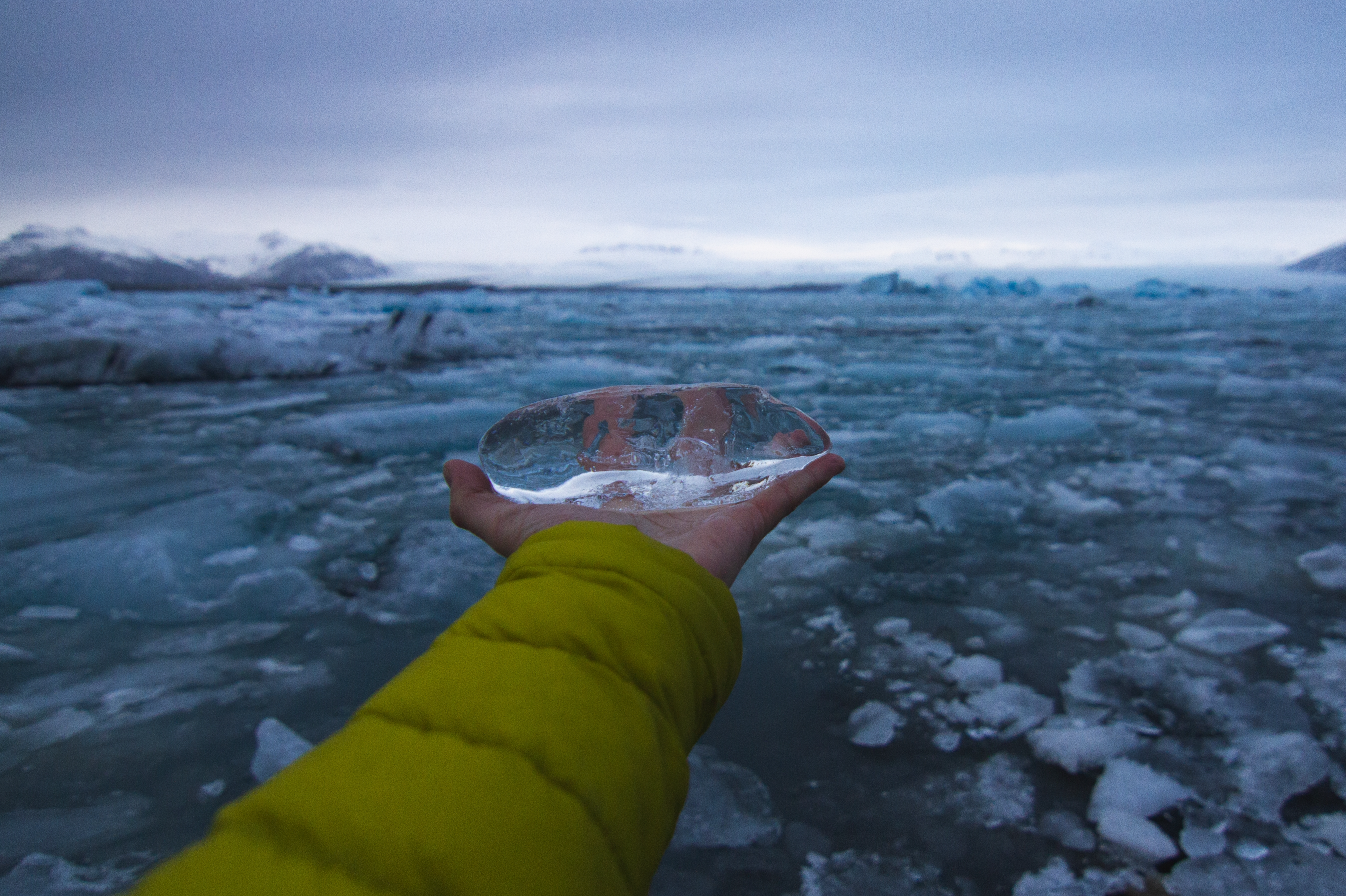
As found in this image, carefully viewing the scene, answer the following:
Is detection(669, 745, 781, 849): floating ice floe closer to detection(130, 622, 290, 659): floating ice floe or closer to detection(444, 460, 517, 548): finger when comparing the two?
detection(444, 460, 517, 548): finger

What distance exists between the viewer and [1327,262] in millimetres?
50156

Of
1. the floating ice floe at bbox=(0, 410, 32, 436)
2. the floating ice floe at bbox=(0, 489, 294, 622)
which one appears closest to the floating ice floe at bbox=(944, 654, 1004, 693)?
the floating ice floe at bbox=(0, 489, 294, 622)

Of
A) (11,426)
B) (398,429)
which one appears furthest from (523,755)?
(11,426)

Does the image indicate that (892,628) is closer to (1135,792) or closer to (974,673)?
(974,673)

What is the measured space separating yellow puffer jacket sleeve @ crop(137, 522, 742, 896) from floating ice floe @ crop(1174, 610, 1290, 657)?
5.18ft

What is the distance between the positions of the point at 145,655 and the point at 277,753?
69cm

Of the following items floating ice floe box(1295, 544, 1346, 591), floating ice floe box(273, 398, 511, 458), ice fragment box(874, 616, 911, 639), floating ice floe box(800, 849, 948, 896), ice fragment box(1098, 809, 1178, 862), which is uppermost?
floating ice floe box(273, 398, 511, 458)

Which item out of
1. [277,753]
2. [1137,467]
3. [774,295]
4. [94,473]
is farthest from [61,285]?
[774,295]

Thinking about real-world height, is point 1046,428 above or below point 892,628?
above

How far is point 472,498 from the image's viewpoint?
4.45 ft

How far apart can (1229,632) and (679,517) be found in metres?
1.59

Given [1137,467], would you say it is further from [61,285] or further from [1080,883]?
[61,285]

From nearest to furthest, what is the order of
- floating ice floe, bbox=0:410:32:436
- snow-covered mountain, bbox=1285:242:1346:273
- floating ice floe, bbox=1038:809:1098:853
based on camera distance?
floating ice floe, bbox=1038:809:1098:853 → floating ice floe, bbox=0:410:32:436 → snow-covered mountain, bbox=1285:242:1346:273

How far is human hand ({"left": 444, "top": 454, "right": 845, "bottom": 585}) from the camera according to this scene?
1125 millimetres
